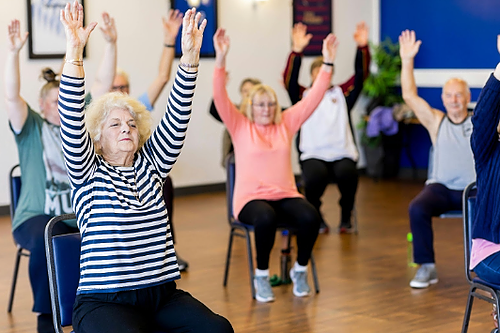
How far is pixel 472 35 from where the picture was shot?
833 cm

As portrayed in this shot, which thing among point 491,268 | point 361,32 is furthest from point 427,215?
point 361,32

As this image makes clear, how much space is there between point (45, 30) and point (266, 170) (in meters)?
3.35

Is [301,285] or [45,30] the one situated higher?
[45,30]

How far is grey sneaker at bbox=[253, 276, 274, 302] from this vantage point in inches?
164

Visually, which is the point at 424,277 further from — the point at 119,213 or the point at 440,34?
the point at 440,34

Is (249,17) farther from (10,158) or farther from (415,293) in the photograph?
(415,293)

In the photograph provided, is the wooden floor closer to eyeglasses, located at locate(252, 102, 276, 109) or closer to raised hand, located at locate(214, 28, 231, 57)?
eyeglasses, located at locate(252, 102, 276, 109)

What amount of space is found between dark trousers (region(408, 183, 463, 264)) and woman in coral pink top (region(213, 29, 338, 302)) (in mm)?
638

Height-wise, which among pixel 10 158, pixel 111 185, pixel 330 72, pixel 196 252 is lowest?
pixel 196 252

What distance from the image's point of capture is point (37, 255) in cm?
356

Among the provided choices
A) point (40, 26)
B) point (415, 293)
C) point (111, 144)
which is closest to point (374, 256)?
point (415, 293)

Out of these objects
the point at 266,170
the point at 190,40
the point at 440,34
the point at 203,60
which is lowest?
the point at 266,170

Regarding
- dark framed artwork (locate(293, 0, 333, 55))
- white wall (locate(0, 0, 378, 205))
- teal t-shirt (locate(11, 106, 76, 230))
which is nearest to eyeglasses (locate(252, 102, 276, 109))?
teal t-shirt (locate(11, 106, 76, 230))

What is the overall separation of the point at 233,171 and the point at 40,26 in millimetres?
3151
